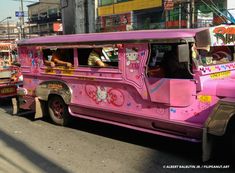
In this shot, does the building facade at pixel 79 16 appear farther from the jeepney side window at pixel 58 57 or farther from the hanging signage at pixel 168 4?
the jeepney side window at pixel 58 57

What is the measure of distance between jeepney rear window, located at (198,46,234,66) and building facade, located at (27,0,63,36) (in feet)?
232

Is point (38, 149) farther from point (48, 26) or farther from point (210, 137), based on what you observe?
point (48, 26)

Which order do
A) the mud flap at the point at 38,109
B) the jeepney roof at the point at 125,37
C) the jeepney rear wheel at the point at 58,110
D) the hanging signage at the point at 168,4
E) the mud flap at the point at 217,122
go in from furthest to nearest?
the hanging signage at the point at 168,4 → the mud flap at the point at 38,109 → the jeepney rear wheel at the point at 58,110 → the jeepney roof at the point at 125,37 → the mud flap at the point at 217,122

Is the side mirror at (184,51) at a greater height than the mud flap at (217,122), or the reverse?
the side mirror at (184,51)

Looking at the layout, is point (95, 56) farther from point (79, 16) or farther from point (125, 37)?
point (79, 16)

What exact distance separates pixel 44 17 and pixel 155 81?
80.4 meters

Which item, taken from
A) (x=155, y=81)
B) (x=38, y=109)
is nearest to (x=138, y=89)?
(x=155, y=81)

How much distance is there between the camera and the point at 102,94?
658 cm

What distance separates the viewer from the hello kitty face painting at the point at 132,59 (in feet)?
19.1

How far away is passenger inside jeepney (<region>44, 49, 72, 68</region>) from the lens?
7.38 meters

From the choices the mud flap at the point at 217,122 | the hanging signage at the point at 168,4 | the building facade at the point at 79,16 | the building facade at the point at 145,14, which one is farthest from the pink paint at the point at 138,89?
the building facade at the point at 79,16

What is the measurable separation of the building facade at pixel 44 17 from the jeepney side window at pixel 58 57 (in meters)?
68.1

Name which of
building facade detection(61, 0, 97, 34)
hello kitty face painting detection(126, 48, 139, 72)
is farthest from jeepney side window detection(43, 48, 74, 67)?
building facade detection(61, 0, 97, 34)

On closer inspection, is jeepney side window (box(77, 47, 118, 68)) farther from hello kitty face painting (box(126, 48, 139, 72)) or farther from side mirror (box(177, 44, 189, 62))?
side mirror (box(177, 44, 189, 62))
